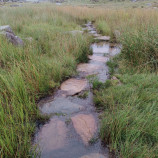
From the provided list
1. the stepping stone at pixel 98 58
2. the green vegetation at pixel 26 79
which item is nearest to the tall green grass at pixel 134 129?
the green vegetation at pixel 26 79

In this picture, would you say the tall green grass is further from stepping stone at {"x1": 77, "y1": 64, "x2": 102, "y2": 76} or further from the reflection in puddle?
the reflection in puddle

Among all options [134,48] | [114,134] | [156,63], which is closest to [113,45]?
[134,48]

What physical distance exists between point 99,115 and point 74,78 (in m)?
1.48

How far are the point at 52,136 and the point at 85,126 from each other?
52cm

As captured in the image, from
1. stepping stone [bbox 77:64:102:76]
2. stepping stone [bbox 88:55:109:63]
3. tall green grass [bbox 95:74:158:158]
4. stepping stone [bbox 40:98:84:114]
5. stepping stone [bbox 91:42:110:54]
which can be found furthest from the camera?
stepping stone [bbox 91:42:110:54]

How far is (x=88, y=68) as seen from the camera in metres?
4.11

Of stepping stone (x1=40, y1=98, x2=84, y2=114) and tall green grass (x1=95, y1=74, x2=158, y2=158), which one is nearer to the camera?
tall green grass (x1=95, y1=74, x2=158, y2=158)

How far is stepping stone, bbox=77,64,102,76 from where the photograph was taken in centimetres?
386

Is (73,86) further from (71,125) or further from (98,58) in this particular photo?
(98,58)

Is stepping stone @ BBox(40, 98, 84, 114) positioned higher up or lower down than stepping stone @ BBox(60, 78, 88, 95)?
lower down

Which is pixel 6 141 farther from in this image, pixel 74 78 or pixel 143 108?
pixel 74 78

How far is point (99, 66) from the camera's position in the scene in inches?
165

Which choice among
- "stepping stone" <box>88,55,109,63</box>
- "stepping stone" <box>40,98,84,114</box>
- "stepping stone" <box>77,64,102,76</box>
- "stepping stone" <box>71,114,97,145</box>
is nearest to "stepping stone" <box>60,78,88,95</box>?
"stepping stone" <box>40,98,84,114</box>

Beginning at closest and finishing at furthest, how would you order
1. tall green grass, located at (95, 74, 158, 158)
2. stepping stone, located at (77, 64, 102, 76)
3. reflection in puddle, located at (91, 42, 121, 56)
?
tall green grass, located at (95, 74, 158, 158) → stepping stone, located at (77, 64, 102, 76) → reflection in puddle, located at (91, 42, 121, 56)
